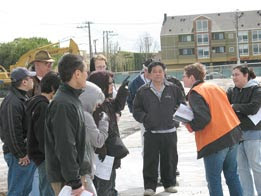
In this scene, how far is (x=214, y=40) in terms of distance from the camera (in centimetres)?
9775

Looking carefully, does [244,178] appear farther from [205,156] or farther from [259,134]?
[205,156]

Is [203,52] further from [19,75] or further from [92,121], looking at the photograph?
[92,121]

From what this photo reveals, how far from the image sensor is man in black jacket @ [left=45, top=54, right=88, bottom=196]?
145 inches

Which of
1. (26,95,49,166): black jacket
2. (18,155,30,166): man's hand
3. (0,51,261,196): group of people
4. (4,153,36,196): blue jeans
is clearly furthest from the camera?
(4,153,36,196): blue jeans

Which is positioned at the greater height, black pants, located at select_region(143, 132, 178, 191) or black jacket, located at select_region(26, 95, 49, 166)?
black jacket, located at select_region(26, 95, 49, 166)

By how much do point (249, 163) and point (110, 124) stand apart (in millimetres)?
2040

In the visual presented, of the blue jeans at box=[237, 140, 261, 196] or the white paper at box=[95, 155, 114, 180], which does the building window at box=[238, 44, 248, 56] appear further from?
the white paper at box=[95, 155, 114, 180]

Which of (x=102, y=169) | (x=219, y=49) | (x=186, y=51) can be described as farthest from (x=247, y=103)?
(x=219, y=49)

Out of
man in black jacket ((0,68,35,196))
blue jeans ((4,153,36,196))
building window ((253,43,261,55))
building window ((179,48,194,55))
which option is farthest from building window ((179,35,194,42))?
blue jeans ((4,153,36,196))

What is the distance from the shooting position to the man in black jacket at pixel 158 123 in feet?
22.4

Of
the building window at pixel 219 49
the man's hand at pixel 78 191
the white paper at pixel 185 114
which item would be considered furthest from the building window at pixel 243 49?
the man's hand at pixel 78 191

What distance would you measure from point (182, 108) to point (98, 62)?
1.64 meters

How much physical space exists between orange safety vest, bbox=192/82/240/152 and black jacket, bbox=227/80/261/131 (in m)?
0.46

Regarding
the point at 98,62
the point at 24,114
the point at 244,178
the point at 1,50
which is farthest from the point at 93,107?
the point at 1,50
